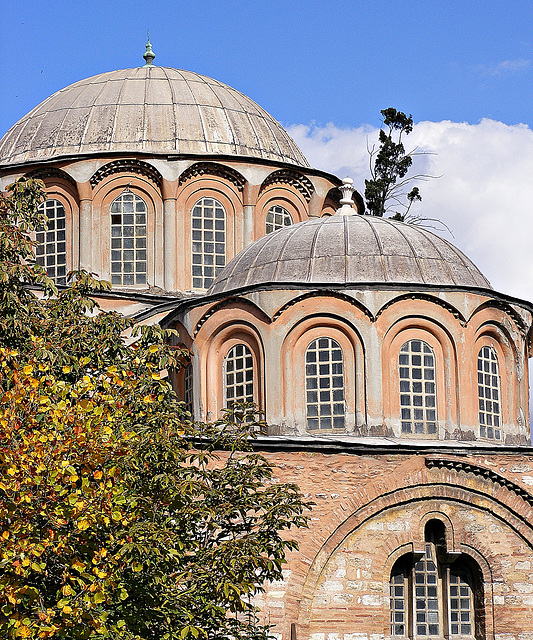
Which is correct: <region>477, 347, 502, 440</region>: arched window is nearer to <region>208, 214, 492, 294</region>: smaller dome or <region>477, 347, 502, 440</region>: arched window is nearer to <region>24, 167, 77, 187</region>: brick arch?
<region>208, 214, 492, 294</region>: smaller dome

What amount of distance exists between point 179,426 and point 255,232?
1513 cm

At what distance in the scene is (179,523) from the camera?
47.3ft

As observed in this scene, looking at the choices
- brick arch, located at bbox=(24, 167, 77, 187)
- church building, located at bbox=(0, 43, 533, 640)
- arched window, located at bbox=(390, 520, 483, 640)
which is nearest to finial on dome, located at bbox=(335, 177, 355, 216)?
church building, located at bbox=(0, 43, 533, 640)

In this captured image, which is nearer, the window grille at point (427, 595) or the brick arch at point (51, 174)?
the window grille at point (427, 595)

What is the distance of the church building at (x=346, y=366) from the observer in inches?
835

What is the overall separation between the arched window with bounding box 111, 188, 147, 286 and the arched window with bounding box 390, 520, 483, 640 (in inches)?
414

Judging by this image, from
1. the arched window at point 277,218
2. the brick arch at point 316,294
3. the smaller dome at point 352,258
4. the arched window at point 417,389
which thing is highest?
the arched window at point 277,218


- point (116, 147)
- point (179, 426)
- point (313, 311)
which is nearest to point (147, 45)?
point (116, 147)

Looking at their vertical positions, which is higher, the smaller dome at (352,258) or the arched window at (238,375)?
the smaller dome at (352,258)

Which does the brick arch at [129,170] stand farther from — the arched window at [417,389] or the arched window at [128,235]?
the arched window at [417,389]

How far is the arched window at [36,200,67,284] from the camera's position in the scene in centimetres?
2923

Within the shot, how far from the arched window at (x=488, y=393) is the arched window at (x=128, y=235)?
8723mm

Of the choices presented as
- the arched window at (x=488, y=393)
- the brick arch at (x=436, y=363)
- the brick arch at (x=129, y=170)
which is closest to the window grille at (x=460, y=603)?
the brick arch at (x=436, y=363)

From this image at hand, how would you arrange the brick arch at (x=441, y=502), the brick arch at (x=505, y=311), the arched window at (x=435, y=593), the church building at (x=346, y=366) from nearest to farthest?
the brick arch at (x=441, y=502) → the church building at (x=346, y=366) → the arched window at (x=435, y=593) → the brick arch at (x=505, y=311)
